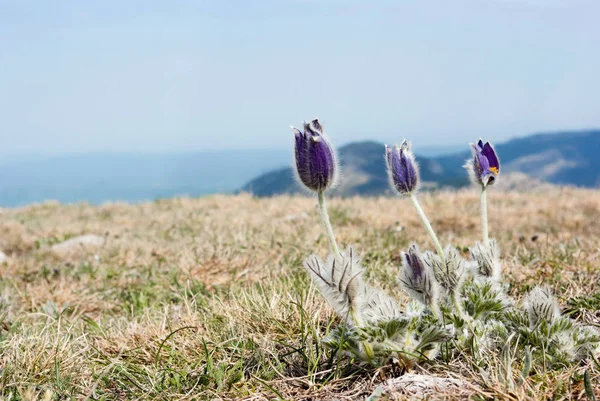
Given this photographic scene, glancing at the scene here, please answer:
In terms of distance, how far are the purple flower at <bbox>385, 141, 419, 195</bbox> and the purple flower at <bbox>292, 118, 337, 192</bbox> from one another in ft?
1.08

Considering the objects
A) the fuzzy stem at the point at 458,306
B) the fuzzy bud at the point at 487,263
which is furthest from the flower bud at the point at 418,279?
the fuzzy bud at the point at 487,263

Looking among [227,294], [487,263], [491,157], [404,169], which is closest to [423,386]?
[487,263]

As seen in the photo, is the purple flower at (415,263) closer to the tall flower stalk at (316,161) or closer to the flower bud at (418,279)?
the flower bud at (418,279)

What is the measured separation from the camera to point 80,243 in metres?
7.41

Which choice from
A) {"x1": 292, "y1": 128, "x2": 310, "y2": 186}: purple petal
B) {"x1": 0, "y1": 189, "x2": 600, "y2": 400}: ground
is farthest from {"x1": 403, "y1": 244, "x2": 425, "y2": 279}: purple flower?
{"x1": 292, "y1": 128, "x2": 310, "y2": 186}: purple petal

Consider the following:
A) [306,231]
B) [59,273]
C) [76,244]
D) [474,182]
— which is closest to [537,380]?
[474,182]

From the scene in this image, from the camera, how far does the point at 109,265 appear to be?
639 cm

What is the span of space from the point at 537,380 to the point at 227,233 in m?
5.17

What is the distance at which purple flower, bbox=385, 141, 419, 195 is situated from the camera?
265 centimetres

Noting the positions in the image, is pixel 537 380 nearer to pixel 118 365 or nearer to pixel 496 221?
pixel 118 365

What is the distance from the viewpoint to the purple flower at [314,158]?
2402 mm

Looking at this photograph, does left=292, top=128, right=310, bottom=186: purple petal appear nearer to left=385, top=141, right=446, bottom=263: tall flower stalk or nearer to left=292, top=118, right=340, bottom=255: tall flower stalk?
left=292, top=118, right=340, bottom=255: tall flower stalk

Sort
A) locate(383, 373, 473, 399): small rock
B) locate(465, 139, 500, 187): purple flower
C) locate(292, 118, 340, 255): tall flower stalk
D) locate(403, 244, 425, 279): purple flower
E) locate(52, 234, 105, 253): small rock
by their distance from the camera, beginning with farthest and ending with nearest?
locate(52, 234, 105, 253): small rock
locate(465, 139, 500, 187): purple flower
locate(403, 244, 425, 279): purple flower
locate(292, 118, 340, 255): tall flower stalk
locate(383, 373, 473, 399): small rock

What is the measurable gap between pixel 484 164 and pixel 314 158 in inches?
35.8
